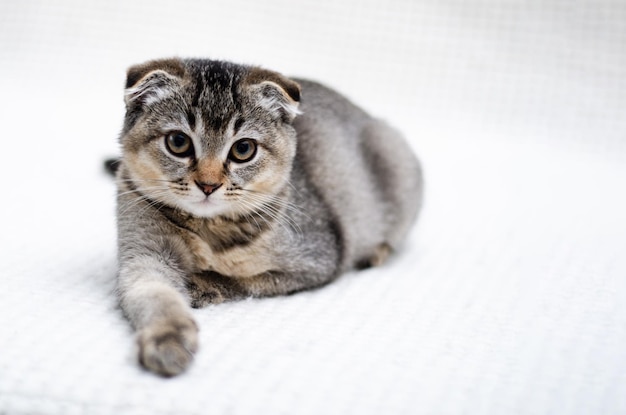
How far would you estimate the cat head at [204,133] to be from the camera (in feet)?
4.79

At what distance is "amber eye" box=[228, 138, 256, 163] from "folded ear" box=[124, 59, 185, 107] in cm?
17

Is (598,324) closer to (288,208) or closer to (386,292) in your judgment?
(386,292)

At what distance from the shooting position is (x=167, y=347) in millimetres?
1187

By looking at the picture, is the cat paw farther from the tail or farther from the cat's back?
the tail

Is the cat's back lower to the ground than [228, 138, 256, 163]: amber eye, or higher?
lower

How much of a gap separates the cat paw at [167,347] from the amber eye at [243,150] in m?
0.39

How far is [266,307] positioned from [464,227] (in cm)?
88

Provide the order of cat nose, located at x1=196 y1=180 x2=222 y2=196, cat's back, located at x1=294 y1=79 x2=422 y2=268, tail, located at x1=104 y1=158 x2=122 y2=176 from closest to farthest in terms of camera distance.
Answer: cat nose, located at x1=196 y1=180 x2=222 y2=196 → cat's back, located at x1=294 y1=79 x2=422 y2=268 → tail, located at x1=104 y1=158 x2=122 y2=176

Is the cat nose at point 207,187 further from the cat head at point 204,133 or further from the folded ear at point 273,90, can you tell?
the folded ear at point 273,90

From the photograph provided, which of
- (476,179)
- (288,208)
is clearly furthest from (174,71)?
(476,179)

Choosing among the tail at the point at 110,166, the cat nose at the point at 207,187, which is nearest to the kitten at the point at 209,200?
the cat nose at the point at 207,187

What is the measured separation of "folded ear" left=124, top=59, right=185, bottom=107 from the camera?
4.81 feet

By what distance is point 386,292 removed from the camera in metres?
1.72

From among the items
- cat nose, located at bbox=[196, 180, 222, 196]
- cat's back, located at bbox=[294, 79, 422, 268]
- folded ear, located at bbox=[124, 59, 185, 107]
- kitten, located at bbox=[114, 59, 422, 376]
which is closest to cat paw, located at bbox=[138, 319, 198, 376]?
kitten, located at bbox=[114, 59, 422, 376]
